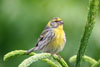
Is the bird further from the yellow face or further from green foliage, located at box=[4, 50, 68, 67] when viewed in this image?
green foliage, located at box=[4, 50, 68, 67]

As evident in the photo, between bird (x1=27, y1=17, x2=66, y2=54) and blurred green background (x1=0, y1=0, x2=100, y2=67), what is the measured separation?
723 mm

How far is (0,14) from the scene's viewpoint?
14.3 ft

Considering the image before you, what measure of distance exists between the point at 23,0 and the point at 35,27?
42 cm

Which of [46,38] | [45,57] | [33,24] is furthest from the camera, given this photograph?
[33,24]

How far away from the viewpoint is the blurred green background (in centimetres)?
407

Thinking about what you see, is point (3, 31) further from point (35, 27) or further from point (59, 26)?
point (59, 26)

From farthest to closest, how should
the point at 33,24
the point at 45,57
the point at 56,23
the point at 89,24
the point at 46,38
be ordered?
the point at 33,24, the point at 46,38, the point at 56,23, the point at 45,57, the point at 89,24

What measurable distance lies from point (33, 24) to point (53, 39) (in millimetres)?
1153

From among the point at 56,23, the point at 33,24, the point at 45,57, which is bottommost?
the point at 33,24

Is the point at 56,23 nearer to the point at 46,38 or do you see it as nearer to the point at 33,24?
the point at 46,38

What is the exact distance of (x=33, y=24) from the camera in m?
4.30

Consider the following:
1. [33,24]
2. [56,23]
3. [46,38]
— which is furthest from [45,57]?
[33,24]

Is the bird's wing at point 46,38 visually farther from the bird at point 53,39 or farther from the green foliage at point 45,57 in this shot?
the green foliage at point 45,57

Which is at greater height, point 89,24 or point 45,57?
point 89,24
